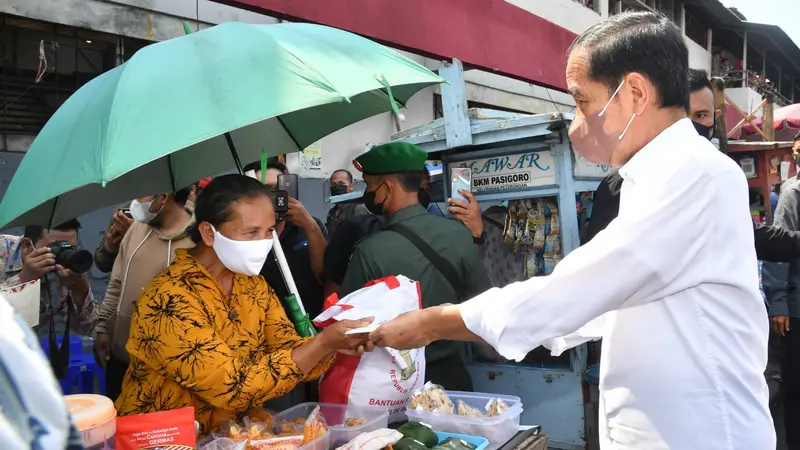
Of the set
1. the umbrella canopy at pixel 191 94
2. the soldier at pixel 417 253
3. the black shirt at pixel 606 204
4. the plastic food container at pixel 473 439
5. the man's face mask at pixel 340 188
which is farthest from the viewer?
the man's face mask at pixel 340 188

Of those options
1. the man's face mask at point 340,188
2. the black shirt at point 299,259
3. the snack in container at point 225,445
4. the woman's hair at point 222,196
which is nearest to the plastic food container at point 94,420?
the snack in container at point 225,445

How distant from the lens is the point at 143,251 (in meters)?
2.91

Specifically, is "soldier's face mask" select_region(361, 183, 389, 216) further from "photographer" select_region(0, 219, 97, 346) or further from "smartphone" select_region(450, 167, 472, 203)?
"photographer" select_region(0, 219, 97, 346)

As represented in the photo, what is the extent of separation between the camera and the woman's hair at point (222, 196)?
2.03 meters

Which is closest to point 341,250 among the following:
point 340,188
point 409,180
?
point 409,180

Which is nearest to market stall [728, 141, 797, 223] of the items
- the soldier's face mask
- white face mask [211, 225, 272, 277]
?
the soldier's face mask

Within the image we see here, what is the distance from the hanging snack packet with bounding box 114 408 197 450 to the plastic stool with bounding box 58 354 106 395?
2.25 m

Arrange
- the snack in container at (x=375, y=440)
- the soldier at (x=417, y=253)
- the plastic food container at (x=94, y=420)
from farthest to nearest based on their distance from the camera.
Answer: the soldier at (x=417, y=253) → the snack in container at (x=375, y=440) → the plastic food container at (x=94, y=420)

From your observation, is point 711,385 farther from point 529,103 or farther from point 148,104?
point 529,103

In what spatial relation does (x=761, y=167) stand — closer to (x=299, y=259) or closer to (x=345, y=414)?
(x=299, y=259)

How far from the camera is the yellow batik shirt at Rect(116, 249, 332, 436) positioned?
171cm

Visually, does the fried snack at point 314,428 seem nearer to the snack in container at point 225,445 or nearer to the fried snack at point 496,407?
the snack in container at point 225,445

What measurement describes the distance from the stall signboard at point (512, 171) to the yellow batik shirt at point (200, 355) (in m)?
1.76

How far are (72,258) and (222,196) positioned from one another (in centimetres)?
132
